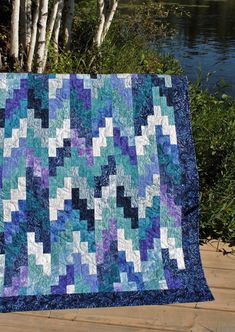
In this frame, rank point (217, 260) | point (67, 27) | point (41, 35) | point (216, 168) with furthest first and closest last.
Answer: point (67, 27)
point (41, 35)
point (216, 168)
point (217, 260)

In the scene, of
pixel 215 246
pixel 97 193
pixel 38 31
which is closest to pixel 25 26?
pixel 38 31

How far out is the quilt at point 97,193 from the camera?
7.97ft

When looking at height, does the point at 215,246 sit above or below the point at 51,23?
below

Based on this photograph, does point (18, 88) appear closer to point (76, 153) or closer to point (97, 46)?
point (76, 153)

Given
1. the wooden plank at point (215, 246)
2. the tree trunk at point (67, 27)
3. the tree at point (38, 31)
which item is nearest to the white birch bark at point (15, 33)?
the tree at point (38, 31)

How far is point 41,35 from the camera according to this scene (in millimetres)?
4543

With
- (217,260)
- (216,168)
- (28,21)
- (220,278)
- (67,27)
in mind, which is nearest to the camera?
(220,278)

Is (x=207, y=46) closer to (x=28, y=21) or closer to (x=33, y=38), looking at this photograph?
(x=28, y=21)

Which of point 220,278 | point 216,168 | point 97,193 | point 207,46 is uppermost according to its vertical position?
point 97,193

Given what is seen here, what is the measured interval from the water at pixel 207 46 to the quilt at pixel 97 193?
12.7 ft

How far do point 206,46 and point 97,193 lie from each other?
10094 mm

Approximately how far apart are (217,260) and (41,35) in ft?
8.88

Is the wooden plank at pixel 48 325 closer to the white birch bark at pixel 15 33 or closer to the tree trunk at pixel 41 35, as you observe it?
the tree trunk at pixel 41 35

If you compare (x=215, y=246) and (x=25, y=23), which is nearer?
(x=215, y=246)
